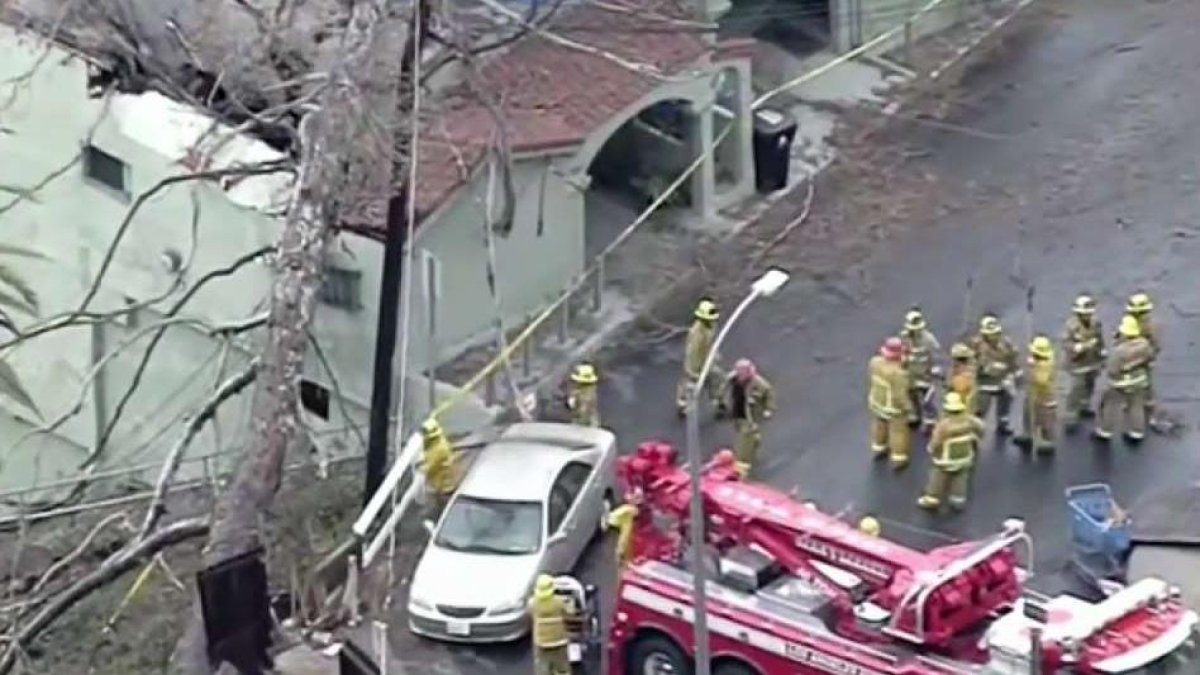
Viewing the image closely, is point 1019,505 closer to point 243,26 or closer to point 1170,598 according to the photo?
point 1170,598

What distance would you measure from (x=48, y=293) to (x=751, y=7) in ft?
28.3

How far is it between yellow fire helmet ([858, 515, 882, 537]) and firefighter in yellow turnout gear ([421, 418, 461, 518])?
3.17 meters

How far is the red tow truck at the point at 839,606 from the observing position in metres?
18.5

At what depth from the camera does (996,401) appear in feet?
78.5

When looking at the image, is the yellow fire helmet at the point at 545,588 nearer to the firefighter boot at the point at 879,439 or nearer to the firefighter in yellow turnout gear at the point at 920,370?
the firefighter in yellow turnout gear at the point at 920,370

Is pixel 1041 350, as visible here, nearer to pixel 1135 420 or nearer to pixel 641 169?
pixel 1135 420

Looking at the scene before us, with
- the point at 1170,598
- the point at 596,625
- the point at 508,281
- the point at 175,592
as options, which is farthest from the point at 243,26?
the point at 1170,598

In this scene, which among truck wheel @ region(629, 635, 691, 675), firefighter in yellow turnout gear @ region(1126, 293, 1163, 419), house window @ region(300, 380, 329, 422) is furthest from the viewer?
house window @ region(300, 380, 329, 422)

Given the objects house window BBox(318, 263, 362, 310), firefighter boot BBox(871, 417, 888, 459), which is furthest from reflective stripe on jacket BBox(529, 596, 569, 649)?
house window BBox(318, 263, 362, 310)

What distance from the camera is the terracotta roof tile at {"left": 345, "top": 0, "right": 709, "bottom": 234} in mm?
26031

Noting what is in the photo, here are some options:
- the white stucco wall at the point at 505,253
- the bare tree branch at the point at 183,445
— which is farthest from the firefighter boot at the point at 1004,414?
the bare tree branch at the point at 183,445

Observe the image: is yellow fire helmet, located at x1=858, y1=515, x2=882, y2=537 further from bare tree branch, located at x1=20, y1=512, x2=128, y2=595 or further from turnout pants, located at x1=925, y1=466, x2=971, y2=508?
bare tree branch, located at x1=20, y1=512, x2=128, y2=595

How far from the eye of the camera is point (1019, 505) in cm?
2309

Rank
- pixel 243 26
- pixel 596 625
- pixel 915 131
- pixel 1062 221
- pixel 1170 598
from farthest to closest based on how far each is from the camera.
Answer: pixel 915 131 → pixel 1062 221 → pixel 243 26 → pixel 596 625 → pixel 1170 598
